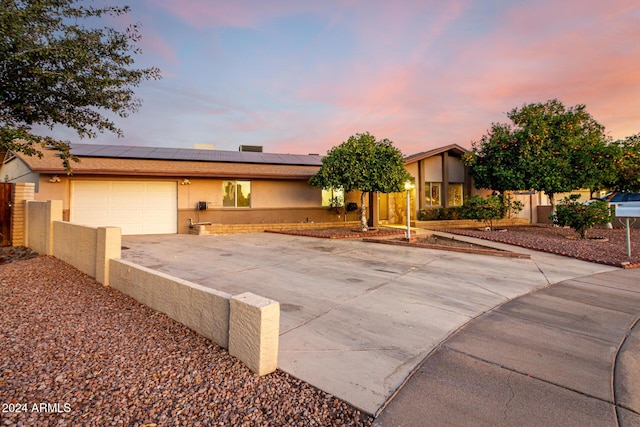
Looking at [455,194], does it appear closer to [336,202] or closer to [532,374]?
[336,202]

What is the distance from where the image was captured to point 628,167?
13.3m

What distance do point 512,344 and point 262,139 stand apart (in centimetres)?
2062

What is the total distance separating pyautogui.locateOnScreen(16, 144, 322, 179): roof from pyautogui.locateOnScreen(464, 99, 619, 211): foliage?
9614mm

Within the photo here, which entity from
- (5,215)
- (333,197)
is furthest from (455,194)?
(5,215)

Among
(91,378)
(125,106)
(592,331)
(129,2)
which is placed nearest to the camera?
(91,378)

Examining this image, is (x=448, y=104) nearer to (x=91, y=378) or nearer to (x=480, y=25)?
(x=480, y=25)

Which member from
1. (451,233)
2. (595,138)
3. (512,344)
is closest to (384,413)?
(512,344)

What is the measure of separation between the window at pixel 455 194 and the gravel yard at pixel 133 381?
57.7ft

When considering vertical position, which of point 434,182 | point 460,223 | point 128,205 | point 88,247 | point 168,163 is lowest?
point 88,247

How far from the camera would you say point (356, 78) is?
584 inches

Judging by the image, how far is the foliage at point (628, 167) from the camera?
1292 cm

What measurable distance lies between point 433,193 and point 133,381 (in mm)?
17645

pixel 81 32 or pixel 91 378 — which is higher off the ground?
pixel 81 32

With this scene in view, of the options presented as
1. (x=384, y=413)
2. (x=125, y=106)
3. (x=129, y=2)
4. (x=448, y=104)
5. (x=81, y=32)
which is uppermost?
(x=448, y=104)
